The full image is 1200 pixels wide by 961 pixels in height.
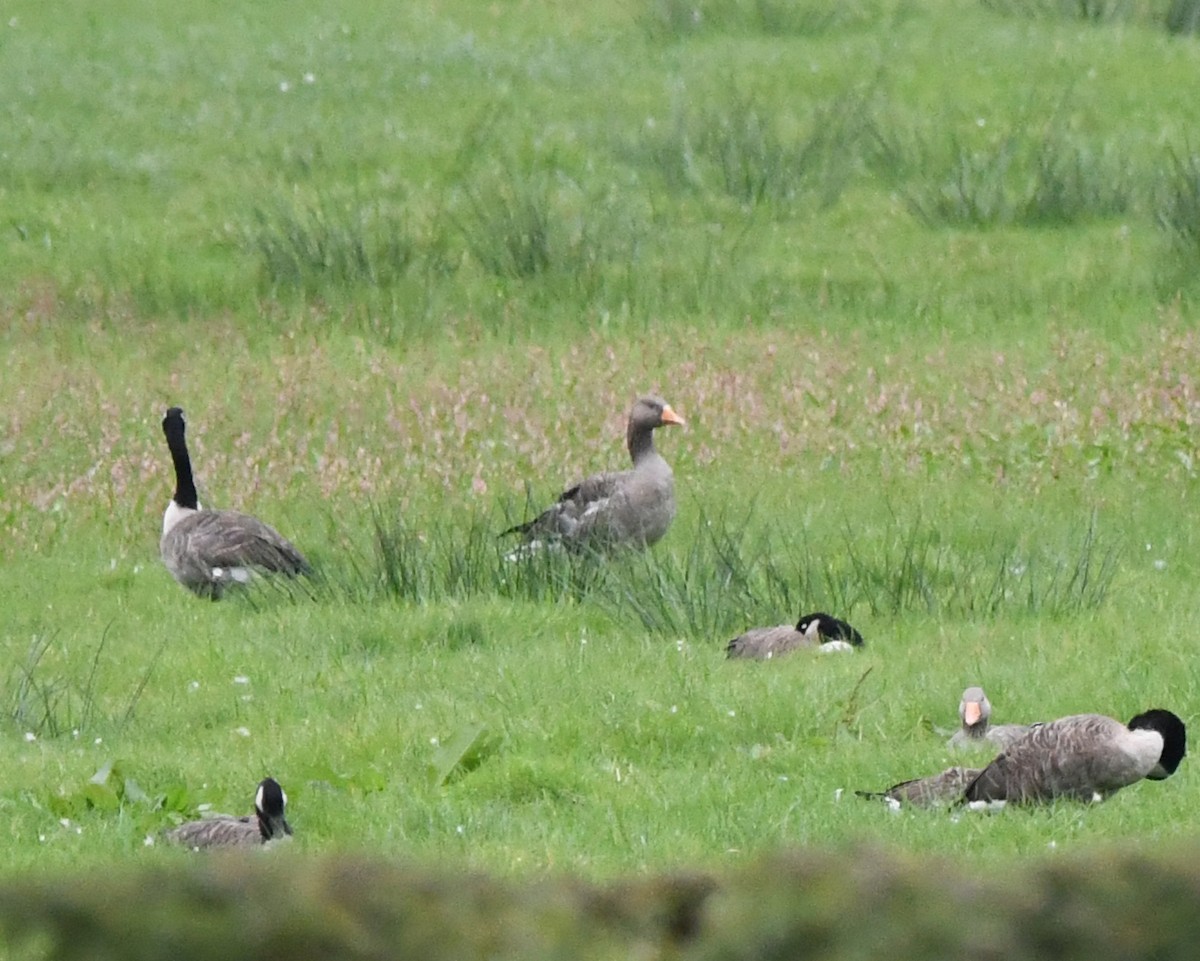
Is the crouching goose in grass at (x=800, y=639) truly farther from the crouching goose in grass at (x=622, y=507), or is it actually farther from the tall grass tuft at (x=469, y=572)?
the crouching goose in grass at (x=622, y=507)

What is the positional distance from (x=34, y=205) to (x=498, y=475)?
8.77 metres

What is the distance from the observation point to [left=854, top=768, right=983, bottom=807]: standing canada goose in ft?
19.5

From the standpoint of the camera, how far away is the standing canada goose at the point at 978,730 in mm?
6477

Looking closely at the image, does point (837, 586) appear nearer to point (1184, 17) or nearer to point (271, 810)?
point (271, 810)

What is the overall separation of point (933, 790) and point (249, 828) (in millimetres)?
2037

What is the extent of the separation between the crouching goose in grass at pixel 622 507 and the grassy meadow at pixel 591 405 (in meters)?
0.34

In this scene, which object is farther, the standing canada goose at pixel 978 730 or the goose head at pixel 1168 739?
the standing canada goose at pixel 978 730

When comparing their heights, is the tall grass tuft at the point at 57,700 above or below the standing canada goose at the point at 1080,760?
below

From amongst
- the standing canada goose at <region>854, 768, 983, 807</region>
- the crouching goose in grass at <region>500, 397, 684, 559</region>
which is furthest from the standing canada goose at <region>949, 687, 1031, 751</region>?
the crouching goose in grass at <region>500, 397, 684, 559</region>

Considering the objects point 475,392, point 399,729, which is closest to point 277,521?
point 475,392

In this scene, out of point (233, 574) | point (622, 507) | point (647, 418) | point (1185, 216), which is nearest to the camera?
point (233, 574)

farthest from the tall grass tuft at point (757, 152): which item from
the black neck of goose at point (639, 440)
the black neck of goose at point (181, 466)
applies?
the black neck of goose at point (181, 466)

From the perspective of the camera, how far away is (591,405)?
41.5ft

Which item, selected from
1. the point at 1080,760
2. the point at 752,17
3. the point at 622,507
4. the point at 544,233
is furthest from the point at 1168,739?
the point at 752,17
